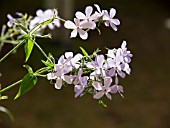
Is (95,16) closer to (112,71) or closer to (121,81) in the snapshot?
(112,71)

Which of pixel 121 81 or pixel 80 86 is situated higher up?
pixel 121 81

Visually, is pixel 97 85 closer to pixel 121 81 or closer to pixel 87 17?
pixel 87 17

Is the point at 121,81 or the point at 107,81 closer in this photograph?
the point at 107,81

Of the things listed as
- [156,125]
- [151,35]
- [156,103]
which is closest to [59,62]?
[156,125]

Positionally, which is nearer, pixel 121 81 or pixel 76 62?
pixel 76 62

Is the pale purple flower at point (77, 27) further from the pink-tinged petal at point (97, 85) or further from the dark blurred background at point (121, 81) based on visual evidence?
the dark blurred background at point (121, 81)

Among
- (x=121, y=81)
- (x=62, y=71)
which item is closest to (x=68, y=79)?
(x=62, y=71)

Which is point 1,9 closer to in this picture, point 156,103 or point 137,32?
point 137,32

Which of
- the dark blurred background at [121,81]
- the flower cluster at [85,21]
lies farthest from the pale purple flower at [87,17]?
the dark blurred background at [121,81]

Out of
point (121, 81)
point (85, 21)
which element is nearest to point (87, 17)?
point (85, 21)
